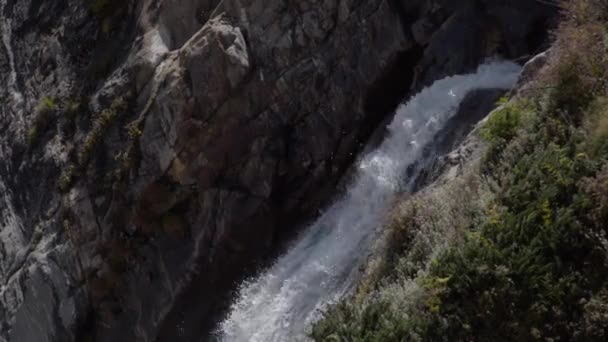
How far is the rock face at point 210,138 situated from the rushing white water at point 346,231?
488mm

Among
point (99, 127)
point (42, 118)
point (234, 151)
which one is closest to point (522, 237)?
point (234, 151)

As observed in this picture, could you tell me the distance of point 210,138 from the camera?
14727 millimetres

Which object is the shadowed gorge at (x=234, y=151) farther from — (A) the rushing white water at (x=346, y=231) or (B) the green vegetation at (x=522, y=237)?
(B) the green vegetation at (x=522, y=237)

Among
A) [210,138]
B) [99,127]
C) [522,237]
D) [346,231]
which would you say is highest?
[99,127]

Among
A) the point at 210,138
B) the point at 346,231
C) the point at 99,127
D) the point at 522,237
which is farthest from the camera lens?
the point at 99,127

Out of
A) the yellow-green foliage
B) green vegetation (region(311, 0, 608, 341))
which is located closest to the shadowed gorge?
Result: the yellow-green foliage

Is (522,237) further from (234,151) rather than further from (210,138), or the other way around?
(210,138)

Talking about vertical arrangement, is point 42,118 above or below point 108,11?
below

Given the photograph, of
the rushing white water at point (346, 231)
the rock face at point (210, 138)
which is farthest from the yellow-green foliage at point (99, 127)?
the rushing white water at point (346, 231)

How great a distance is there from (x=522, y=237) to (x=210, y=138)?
8.82 m

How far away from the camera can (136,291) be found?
15.8 meters

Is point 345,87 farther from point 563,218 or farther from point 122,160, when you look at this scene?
point 563,218

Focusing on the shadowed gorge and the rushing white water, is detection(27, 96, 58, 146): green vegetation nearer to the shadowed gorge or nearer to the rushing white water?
the shadowed gorge

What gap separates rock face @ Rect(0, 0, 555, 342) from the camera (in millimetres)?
14180
